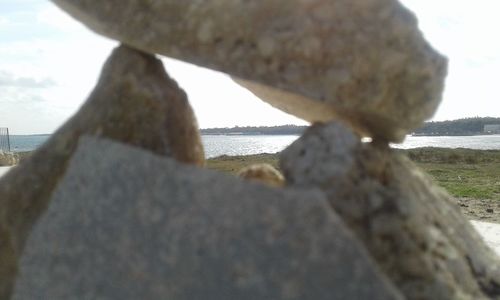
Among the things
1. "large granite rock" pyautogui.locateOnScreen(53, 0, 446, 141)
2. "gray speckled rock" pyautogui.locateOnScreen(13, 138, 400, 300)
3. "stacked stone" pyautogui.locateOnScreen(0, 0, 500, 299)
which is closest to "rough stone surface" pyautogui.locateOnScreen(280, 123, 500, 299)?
"stacked stone" pyautogui.locateOnScreen(0, 0, 500, 299)

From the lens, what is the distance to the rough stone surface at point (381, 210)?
251cm

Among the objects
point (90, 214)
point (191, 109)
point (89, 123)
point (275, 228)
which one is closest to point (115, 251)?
point (90, 214)

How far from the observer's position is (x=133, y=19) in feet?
10.4

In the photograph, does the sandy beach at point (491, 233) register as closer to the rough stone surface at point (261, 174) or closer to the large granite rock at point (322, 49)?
the rough stone surface at point (261, 174)

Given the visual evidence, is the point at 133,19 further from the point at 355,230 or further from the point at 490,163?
the point at 490,163

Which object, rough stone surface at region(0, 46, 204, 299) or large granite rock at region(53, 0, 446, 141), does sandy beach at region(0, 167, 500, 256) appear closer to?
large granite rock at region(53, 0, 446, 141)

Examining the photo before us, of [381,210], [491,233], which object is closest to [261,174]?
[381,210]

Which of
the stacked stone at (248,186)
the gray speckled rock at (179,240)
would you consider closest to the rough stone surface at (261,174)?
the stacked stone at (248,186)

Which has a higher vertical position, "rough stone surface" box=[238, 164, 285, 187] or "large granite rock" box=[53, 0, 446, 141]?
"large granite rock" box=[53, 0, 446, 141]

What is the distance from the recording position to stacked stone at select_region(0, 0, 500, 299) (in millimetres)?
2123

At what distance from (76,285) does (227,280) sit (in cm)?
83

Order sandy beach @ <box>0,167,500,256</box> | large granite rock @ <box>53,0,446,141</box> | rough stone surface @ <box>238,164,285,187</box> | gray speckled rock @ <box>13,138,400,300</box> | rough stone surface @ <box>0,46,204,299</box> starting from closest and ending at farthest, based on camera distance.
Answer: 1. gray speckled rock @ <box>13,138,400,300</box>
2. large granite rock @ <box>53,0,446,141</box>
3. rough stone surface @ <box>0,46,204,299</box>
4. rough stone surface @ <box>238,164,285,187</box>
5. sandy beach @ <box>0,167,500,256</box>

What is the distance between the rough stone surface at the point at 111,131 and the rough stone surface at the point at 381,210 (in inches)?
31.4

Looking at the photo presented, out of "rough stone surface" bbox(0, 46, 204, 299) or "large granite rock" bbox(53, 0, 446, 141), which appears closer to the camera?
"large granite rock" bbox(53, 0, 446, 141)
